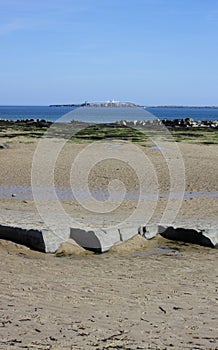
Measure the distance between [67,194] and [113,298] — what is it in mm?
8943

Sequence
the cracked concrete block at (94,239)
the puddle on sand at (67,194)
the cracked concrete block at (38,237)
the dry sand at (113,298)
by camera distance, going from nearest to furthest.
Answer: the dry sand at (113,298) < the cracked concrete block at (38,237) < the cracked concrete block at (94,239) < the puddle on sand at (67,194)

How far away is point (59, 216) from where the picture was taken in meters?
11.9

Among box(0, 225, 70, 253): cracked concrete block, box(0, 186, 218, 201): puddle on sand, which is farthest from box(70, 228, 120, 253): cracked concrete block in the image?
box(0, 186, 218, 201): puddle on sand

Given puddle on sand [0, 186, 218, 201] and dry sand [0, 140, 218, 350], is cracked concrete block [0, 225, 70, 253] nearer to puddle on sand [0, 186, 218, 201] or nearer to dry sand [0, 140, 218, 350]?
dry sand [0, 140, 218, 350]

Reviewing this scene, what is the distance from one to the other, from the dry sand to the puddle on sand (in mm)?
5418

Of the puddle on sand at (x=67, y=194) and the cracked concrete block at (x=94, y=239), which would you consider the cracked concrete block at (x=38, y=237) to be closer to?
the cracked concrete block at (x=94, y=239)

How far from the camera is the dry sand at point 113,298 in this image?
526 centimetres

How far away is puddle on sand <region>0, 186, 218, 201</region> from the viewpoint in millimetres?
14781

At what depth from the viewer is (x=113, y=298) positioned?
652cm

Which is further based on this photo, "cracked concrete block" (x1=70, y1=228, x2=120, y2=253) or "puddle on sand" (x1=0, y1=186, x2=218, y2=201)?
"puddle on sand" (x1=0, y1=186, x2=218, y2=201)

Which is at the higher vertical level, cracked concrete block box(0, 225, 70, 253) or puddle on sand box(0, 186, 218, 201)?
cracked concrete block box(0, 225, 70, 253)

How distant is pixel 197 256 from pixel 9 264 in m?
2.78

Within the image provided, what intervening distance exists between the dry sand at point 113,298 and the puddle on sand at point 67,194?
542 centimetres

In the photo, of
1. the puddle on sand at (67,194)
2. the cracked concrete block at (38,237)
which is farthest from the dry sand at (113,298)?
the puddle on sand at (67,194)
